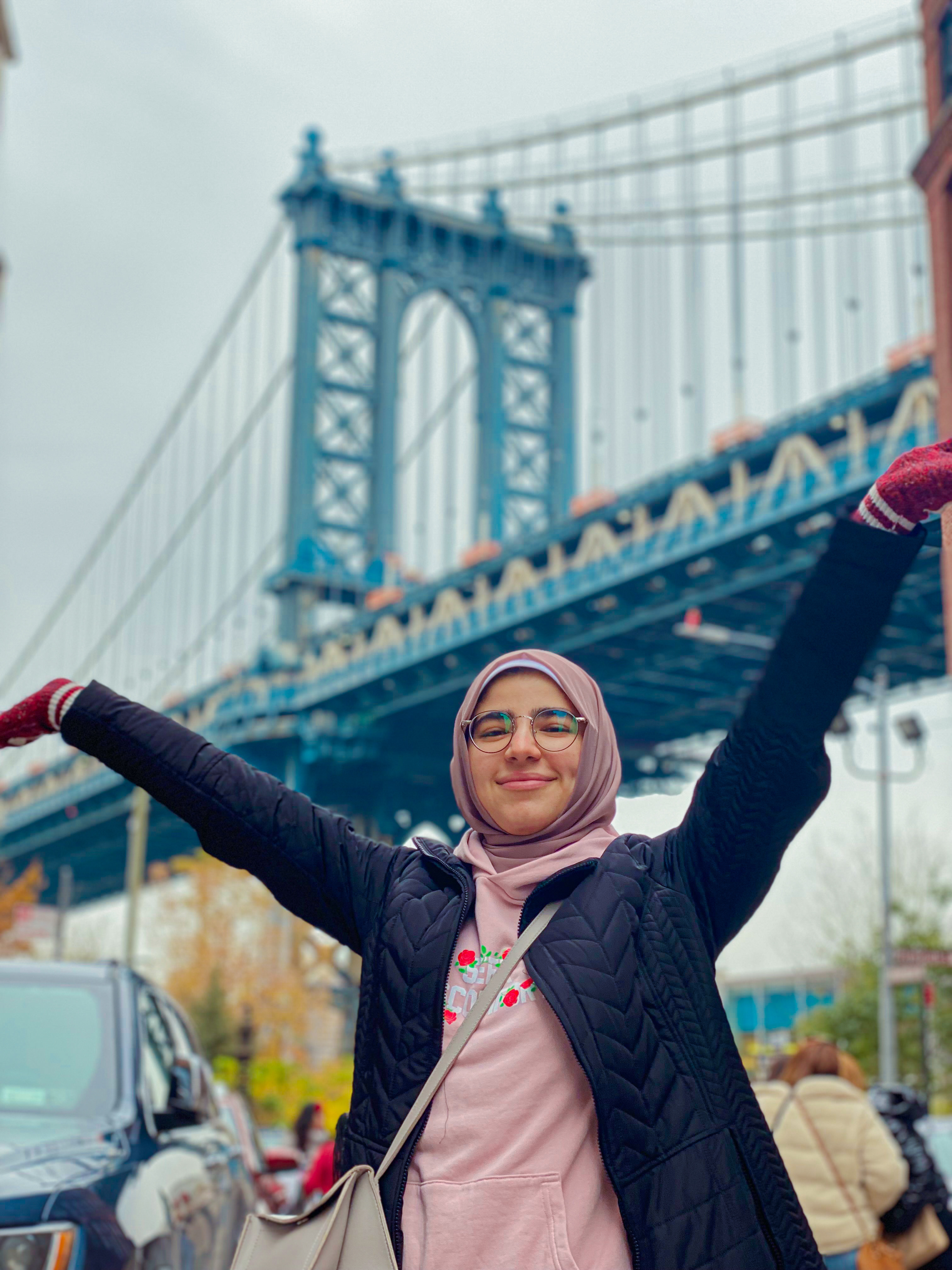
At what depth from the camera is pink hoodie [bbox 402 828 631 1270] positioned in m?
1.95

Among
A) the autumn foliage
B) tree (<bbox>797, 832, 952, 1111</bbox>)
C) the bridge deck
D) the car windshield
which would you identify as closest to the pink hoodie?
the car windshield

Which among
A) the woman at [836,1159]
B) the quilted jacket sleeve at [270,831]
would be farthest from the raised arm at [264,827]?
the woman at [836,1159]

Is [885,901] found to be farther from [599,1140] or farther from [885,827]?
[599,1140]

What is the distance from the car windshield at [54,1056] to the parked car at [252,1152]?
3.77ft

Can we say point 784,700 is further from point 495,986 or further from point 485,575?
point 485,575

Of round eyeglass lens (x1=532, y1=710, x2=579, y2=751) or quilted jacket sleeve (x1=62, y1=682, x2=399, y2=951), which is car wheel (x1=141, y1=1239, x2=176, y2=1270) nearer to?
quilted jacket sleeve (x1=62, y1=682, x2=399, y2=951)

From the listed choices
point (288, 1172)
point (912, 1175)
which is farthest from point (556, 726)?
point (288, 1172)

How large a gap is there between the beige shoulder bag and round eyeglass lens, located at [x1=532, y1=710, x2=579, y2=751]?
25 centimetres

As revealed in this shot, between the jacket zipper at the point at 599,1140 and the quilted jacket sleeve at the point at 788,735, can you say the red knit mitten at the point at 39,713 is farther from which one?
the quilted jacket sleeve at the point at 788,735

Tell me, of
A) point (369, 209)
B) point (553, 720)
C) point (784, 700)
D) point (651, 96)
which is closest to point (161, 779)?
point (553, 720)

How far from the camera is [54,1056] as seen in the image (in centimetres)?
450

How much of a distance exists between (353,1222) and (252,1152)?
5852 millimetres

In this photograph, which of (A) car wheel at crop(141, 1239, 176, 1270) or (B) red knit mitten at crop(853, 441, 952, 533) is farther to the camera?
(A) car wheel at crop(141, 1239, 176, 1270)

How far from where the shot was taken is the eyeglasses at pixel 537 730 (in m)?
2.25
